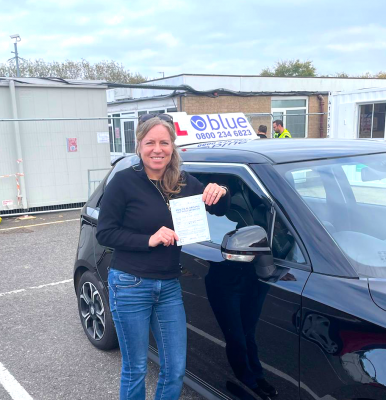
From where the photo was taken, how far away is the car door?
204 centimetres

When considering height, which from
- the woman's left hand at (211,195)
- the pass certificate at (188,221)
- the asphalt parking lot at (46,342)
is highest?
the woman's left hand at (211,195)

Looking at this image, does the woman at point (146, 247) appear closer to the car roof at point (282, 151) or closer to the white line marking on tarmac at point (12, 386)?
the car roof at point (282, 151)

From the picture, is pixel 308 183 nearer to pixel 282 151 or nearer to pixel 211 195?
pixel 282 151

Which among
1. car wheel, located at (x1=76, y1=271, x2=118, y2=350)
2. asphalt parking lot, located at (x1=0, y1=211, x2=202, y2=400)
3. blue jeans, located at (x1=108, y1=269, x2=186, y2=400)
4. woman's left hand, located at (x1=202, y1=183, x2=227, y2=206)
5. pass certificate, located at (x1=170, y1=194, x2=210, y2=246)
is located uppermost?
woman's left hand, located at (x1=202, y1=183, x2=227, y2=206)

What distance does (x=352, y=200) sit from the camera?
8.20 feet

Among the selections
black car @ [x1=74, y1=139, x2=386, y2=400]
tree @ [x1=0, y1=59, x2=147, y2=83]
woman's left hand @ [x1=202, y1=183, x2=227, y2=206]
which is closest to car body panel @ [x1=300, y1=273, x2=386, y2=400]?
black car @ [x1=74, y1=139, x2=386, y2=400]

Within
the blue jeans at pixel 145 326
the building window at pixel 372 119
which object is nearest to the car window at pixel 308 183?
the blue jeans at pixel 145 326

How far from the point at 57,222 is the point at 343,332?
8.62 m

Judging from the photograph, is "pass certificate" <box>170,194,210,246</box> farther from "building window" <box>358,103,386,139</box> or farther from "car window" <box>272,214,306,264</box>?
"building window" <box>358,103,386,139</box>

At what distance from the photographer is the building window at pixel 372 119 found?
12562 millimetres

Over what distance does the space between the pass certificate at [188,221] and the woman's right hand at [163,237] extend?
0.16 feet

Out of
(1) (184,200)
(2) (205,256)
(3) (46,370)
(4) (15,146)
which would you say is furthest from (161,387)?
(4) (15,146)

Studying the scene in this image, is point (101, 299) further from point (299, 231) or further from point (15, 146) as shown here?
point (15, 146)

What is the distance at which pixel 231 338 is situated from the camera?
2346 mm
